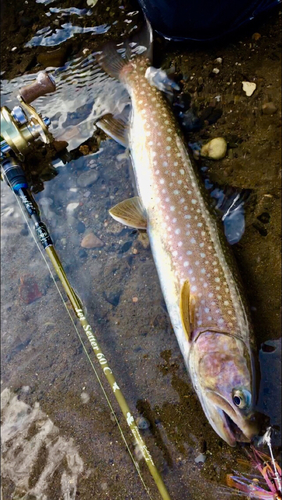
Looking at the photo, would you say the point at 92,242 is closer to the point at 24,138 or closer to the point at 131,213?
the point at 131,213

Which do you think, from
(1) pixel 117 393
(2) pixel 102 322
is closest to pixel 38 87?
(2) pixel 102 322

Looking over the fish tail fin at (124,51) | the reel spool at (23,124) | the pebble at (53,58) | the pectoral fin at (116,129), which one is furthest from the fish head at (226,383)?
the pebble at (53,58)

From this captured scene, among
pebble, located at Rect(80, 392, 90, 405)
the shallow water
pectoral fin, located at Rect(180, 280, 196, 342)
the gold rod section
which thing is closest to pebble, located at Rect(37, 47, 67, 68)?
the shallow water

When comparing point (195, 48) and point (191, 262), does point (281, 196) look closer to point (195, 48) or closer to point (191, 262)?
point (191, 262)

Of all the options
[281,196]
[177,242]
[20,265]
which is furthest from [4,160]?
[281,196]

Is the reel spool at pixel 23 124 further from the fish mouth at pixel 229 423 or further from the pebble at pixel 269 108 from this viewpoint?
the fish mouth at pixel 229 423
